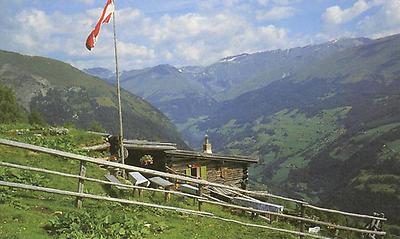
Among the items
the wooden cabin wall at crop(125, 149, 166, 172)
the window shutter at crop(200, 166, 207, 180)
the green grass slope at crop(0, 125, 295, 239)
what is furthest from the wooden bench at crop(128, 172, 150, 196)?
the window shutter at crop(200, 166, 207, 180)

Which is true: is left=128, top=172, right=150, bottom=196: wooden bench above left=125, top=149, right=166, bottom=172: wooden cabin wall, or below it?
below

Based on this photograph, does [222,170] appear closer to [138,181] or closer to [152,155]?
[152,155]

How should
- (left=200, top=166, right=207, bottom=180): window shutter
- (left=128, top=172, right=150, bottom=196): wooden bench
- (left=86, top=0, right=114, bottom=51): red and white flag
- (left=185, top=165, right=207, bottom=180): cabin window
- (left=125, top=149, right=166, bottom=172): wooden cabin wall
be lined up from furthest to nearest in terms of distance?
(left=200, top=166, right=207, bottom=180): window shutter
(left=185, top=165, right=207, bottom=180): cabin window
(left=125, top=149, right=166, bottom=172): wooden cabin wall
(left=86, top=0, right=114, bottom=51): red and white flag
(left=128, top=172, right=150, bottom=196): wooden bench

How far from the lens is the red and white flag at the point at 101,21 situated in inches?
759

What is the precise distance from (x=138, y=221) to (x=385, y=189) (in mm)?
147309

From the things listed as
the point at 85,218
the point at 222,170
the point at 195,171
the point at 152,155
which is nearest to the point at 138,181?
the point at 85,218

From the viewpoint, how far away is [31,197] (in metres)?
13.0

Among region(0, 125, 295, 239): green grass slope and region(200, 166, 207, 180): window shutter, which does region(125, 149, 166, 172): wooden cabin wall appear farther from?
region(0, 125, 295, 239): green grass slope

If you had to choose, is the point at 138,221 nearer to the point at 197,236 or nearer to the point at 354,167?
the point at 197,236

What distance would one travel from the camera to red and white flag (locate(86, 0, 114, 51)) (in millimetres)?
19281

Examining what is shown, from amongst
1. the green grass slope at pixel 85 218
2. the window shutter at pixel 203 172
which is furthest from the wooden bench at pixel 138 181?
the window shutter at pixel 203 172

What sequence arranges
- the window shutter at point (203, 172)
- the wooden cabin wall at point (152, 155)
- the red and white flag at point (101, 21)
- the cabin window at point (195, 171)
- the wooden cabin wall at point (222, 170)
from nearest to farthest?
1. the red and white flag at point (101, 21)
2. the wooden cabin wall at point (152, 155)
3. the wooden cabin wall at point (222, 170)
4. the cabin window at point (195, 171)
5. the window shutter at point (203, 172)

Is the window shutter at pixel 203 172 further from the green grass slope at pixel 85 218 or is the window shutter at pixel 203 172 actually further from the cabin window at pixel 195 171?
the green grass slope at pixel 85 218

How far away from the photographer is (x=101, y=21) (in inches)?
781
